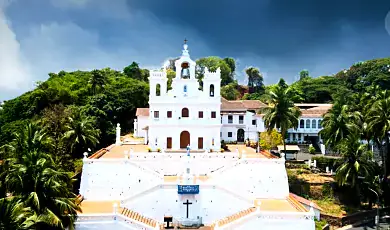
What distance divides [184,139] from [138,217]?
14.5 metres

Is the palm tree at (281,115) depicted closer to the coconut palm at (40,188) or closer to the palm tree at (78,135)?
the palm tree at (78,135)

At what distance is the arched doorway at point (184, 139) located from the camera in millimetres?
42500

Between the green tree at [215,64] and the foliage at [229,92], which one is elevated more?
the green tree at [215,64]

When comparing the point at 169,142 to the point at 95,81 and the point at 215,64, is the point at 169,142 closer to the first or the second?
the point at 95,81

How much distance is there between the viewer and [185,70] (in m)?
44.9

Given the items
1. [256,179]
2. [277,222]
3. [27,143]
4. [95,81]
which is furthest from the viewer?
[95,81]

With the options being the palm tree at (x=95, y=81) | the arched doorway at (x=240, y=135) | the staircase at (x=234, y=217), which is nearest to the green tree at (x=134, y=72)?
the palm tree at (x=95, y=81)

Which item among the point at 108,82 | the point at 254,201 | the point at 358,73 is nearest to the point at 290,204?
the point at 254,201

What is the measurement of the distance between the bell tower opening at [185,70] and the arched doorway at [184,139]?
22.3 ft

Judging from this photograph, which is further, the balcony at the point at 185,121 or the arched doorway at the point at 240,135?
the arched doorway at the point at 240,135

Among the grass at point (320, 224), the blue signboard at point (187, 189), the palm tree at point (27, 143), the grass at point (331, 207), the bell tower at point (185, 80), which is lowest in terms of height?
the grass at point (320, 224)

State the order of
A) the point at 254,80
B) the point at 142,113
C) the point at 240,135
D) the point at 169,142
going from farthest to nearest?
the point at 254,80, the point at 142,113, the point at 240,135, the point at 169,142

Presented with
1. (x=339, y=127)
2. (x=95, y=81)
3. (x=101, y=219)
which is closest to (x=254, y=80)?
(x=95, y=81)

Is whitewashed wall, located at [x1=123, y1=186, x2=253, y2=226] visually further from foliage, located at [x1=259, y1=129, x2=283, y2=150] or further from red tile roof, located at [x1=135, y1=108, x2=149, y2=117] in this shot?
red tile roof, located at [x1=135, y1=108, x2=149, y2=117]
